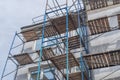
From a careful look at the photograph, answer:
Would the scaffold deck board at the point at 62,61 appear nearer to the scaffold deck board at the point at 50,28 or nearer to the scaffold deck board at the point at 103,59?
the scaffold deck board at the point at 103,59

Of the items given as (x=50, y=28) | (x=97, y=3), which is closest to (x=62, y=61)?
(x=50, y=28)

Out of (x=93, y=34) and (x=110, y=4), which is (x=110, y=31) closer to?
(x=93, y=34)

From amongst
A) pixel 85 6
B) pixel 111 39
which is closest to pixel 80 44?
pixel 111 39

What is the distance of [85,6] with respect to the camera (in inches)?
687

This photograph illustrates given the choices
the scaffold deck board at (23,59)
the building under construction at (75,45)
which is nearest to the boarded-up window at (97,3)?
the building under construction at (75,45)

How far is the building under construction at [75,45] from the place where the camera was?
13766 millimetres

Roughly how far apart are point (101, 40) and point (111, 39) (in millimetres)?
567

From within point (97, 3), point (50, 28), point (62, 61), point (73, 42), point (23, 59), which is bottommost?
point (62, 61)

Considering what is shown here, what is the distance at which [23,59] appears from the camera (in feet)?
54.7

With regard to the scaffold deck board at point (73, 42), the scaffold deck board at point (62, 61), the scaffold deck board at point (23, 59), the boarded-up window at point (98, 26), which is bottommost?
the scaffold deck board at point (62, 61)

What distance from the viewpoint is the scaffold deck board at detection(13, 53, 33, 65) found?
16.2 metres

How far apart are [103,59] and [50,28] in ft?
13.0

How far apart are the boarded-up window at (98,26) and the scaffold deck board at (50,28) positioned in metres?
0.94

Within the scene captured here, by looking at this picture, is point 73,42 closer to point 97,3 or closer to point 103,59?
point 103,59
